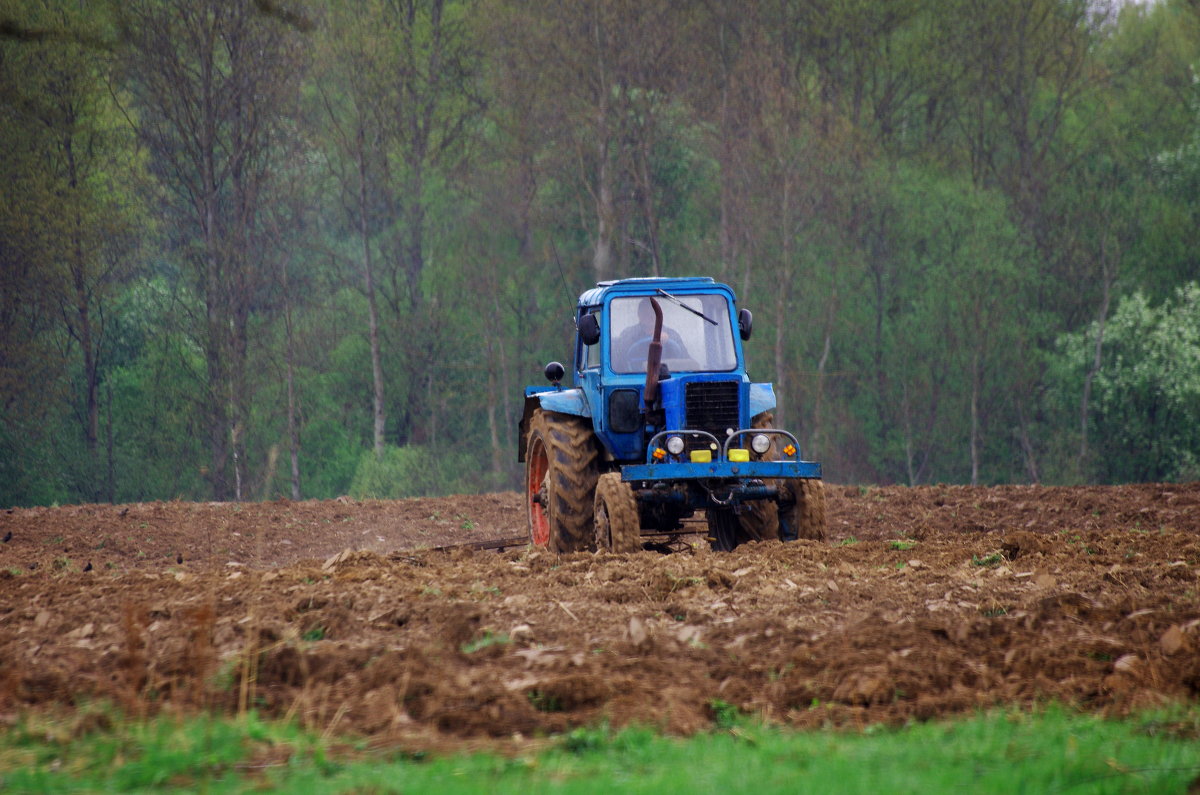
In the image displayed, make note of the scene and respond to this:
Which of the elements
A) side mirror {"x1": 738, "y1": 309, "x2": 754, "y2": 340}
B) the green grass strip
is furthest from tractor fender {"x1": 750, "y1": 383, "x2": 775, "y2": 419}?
the green grass strip

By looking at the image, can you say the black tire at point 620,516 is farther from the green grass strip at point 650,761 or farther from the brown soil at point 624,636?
the green grass strip at point 650,761

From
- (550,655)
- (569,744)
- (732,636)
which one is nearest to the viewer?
(569,744)

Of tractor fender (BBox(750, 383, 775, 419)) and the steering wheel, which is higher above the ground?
the steering wheel

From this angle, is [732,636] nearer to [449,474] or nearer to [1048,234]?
[449,474]

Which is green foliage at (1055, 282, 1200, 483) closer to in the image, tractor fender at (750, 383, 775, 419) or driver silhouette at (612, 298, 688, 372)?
tractor fender at (750, 383, 775, 419)

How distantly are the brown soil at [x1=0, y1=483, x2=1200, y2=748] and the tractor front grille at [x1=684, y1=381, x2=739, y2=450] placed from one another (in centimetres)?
124

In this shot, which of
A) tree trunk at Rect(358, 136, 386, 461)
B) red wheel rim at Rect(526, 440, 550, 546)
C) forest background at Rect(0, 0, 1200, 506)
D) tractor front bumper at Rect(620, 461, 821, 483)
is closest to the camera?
tractor front bumper at Rect(620, 461, 821, 483)

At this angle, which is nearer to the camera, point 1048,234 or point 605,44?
point 605,44

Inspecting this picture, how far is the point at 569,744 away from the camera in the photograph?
6039 millimetres

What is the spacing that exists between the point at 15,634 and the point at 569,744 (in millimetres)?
4444

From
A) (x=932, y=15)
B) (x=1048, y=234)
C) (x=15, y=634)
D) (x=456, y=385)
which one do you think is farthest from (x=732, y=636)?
(x=932, y=15)

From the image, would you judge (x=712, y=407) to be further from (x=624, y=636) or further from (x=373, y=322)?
(x=373, y=322)

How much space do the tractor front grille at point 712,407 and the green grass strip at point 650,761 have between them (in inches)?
270

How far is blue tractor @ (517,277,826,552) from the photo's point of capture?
1238cm
